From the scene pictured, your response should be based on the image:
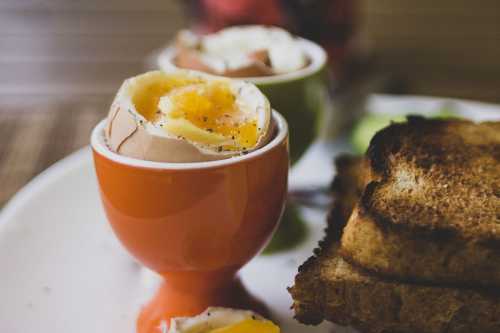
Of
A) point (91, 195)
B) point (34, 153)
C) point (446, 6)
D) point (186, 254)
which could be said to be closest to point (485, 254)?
point (186, 254)

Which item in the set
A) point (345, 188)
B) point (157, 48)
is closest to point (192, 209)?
point (345, 188)

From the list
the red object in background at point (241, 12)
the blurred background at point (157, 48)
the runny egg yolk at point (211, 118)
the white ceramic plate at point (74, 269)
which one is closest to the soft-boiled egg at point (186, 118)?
the runny egg yolk at point (211, 118)

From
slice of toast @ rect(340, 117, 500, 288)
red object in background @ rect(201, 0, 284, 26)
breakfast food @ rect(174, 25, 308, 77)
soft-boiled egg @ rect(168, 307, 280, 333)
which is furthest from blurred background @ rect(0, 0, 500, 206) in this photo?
slice of toast @ rect(340, 117, 500, 288)

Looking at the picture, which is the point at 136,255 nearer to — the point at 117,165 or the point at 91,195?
the point at 117,165

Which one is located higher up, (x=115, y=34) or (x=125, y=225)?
(x=125, y=225)

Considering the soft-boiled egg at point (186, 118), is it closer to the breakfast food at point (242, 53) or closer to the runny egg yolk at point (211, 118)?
the runny egg yolk at point (211, 118)

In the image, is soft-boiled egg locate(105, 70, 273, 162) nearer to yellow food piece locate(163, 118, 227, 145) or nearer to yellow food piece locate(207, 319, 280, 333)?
yellow food piece locate(163, 118, 227, 145)
